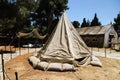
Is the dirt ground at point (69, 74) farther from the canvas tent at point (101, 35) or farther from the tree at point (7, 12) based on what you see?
the canvas tent at point (101, 35)

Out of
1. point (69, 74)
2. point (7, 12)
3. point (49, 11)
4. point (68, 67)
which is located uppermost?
point (49, 11)

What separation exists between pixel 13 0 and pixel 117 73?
1688 cm

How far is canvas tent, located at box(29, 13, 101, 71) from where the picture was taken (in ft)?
40.9

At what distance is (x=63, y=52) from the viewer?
13891 millimetres

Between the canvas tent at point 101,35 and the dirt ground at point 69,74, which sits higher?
the canvas tent at point 101,35

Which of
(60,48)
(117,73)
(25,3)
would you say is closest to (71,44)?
(60,48)

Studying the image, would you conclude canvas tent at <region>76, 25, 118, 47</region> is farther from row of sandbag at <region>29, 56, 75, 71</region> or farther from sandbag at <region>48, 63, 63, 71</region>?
sandbag at <region>48, 63, 63, 71</region>

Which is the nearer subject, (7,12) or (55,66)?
(55,66)

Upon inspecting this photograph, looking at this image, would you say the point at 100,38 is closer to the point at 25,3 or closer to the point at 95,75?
the point at 25,3

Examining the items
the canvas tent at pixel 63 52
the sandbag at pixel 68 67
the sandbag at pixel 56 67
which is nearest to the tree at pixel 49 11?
Answer: the canvas tent at pixel 63 52

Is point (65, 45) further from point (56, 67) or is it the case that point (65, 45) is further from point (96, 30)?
point (96, 30)

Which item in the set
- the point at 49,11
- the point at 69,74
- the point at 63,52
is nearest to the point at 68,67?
the point at 69,74

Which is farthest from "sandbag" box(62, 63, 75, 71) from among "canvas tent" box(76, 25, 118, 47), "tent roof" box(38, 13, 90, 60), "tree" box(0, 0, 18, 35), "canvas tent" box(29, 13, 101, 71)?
"canvas tent" box(76, 25, 118, 47)

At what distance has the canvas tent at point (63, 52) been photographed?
12469mm
